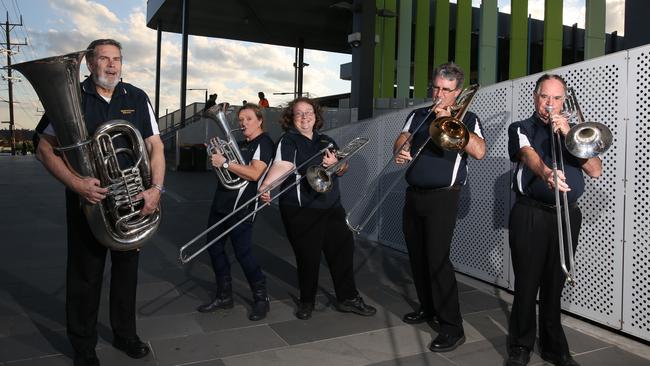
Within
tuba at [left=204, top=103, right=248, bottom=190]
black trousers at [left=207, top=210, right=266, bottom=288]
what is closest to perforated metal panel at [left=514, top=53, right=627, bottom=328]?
black trousers at [left=207, top=210, right=266, bottom=288]

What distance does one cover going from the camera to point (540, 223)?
3172mm

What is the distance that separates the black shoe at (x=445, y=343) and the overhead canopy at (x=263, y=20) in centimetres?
1864

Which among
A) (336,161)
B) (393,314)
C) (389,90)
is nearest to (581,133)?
(336,161)

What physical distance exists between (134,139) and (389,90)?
49.1 ft

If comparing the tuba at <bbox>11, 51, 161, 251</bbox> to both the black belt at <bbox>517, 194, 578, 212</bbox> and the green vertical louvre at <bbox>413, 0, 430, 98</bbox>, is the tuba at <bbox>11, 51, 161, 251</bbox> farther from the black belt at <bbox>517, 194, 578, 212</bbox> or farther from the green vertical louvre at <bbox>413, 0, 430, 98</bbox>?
the green vertical louvre at <bbox>413, 0, 430, 98</bbox>

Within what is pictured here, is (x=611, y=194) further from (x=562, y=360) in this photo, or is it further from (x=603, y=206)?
(x=562, y=360)

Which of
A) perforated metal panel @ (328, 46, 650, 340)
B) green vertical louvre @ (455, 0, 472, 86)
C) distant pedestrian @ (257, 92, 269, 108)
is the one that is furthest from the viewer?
distant pedestrian @ (257, 92, 269, 108)

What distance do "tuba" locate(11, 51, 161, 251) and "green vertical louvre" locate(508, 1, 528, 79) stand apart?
Result: 13137 millimetres

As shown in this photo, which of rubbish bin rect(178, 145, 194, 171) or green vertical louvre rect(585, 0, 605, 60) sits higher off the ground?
green vertical louvre rect(585, 0, 605, 60)

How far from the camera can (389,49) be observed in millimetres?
17250

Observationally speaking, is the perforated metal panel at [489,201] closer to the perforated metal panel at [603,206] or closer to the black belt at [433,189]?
the perforated metal panel at [603,206]

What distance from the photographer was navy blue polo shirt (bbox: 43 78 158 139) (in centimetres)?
313

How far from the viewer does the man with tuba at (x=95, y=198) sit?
3113 millimetres

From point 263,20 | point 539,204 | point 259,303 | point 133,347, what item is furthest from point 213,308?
point 263,20
